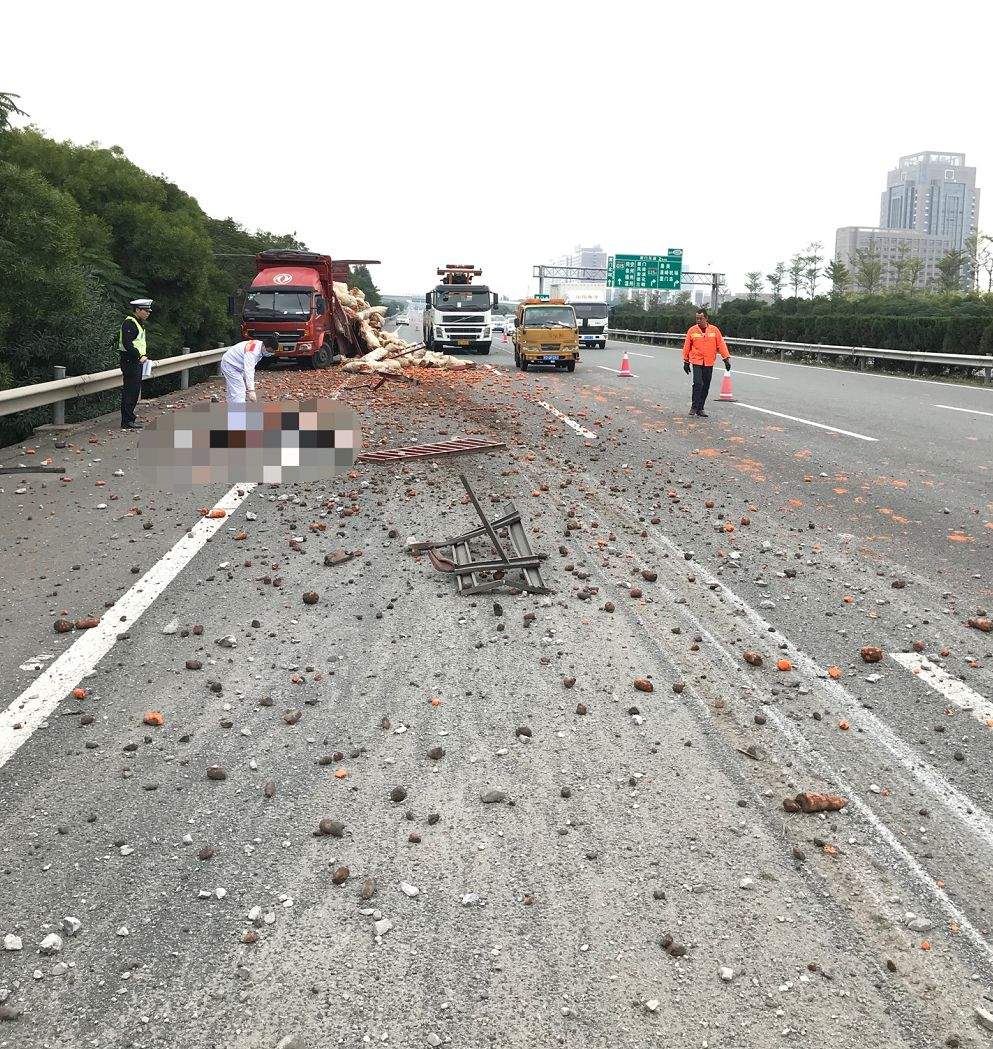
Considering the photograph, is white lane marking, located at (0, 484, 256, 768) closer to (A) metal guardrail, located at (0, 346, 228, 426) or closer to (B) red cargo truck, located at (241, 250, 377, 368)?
(A) metal guardrail, located at (0, 346, 228, 426)

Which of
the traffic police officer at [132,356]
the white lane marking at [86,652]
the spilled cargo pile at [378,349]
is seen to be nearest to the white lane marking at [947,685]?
the white lane marking at [86,652]

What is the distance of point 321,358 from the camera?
2838cm

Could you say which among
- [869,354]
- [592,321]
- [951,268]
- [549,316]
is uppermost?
[951,268]

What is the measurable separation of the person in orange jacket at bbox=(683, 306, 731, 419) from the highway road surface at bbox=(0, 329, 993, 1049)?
8.04 metres

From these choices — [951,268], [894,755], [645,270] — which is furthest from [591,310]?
[951,268]

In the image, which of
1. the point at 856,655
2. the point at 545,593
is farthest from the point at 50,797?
the point at 856,655

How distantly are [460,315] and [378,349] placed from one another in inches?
208

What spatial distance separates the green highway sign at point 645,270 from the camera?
66.1 metres

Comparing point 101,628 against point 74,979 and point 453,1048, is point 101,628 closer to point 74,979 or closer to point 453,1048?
point 74,979

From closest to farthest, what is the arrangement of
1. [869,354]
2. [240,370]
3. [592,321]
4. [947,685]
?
[947,685] < [240,370] < [869,354] < [592,321]

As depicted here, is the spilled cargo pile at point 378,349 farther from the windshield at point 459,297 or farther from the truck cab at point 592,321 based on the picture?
the truck cab at point 592,321

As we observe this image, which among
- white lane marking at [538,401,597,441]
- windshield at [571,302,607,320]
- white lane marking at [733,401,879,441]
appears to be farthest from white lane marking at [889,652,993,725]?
windshield at [571,302,607,320]

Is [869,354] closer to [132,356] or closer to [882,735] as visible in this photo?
[132,356]

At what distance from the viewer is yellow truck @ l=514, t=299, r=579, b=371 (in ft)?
93.0
